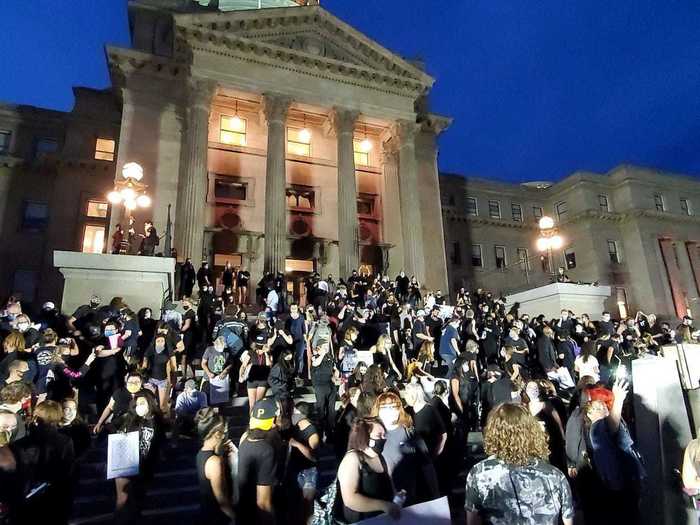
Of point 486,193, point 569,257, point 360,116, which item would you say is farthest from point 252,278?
point 569,257

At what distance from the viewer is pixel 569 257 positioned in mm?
43625

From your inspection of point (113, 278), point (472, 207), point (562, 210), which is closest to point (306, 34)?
point (113, 278)

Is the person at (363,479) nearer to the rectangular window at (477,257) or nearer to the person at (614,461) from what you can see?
the person at (614,461)

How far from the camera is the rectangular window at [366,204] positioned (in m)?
29.4

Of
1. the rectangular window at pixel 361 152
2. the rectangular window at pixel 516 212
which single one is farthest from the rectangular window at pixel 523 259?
the rectangular window at pixel 361 152

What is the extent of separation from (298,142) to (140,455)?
26187 mm

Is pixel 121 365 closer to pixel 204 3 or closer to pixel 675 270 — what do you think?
pixel 204 3

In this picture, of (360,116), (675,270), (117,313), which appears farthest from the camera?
(675,270)

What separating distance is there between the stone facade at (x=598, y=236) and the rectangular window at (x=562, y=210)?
102 millimetres

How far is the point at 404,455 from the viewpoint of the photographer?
404 cm

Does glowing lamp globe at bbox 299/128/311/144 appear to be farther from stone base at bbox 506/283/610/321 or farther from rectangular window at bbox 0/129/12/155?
rectangular window at bbox 0/129/12/155

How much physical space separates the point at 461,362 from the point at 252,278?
18.3 m

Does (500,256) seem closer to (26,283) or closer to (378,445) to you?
(26,283)

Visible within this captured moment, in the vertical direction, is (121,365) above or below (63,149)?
below
